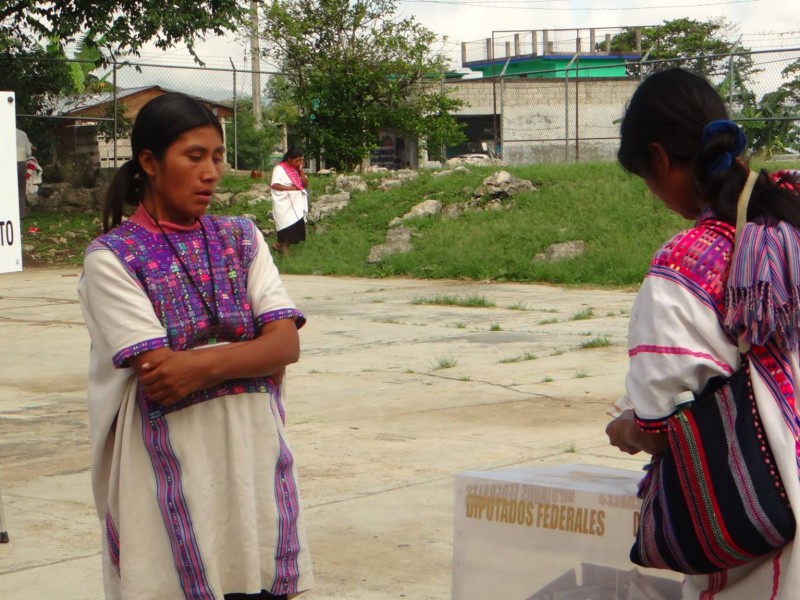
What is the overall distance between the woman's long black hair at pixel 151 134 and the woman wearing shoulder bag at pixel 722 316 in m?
1.03

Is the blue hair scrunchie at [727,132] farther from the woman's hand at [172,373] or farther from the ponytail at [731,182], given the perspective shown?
the woman's hand at [172,373]

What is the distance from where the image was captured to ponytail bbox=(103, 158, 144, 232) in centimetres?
266

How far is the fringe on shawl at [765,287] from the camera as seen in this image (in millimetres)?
1943

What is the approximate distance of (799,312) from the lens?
6.50ft

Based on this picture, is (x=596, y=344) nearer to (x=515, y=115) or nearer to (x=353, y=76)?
(x=353, y=76)

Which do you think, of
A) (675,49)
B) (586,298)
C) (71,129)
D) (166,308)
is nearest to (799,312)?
(166,308)

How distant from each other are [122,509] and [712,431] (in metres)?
1.25

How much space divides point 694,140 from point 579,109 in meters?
38.4

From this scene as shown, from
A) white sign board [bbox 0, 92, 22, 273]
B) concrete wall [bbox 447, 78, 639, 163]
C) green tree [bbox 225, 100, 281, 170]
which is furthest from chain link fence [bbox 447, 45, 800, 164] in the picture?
white sign board [bbox 0, 92, 22, 273]

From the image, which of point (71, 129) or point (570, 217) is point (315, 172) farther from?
point (570, 217)

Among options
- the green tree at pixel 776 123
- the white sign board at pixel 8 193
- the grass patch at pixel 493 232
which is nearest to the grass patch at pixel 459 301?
the grass patch at pixel 493 232

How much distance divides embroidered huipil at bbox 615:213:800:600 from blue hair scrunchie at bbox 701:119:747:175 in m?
0.11

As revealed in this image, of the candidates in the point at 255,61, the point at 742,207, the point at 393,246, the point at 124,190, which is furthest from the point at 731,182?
the point at 255,61

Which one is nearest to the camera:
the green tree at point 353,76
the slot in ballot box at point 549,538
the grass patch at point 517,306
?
the slot in ballot box at point 549,538
